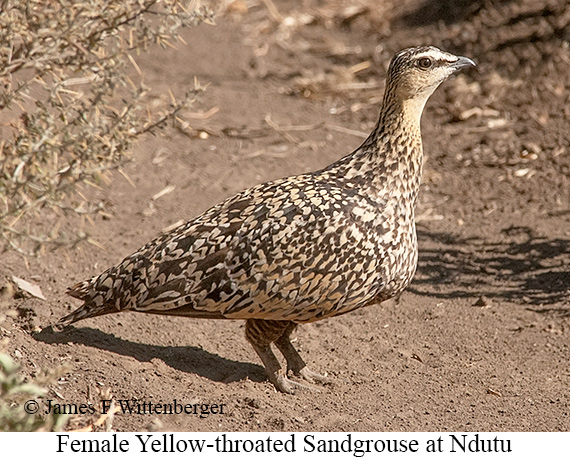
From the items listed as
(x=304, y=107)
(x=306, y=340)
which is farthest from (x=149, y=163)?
(x=306, y=340)

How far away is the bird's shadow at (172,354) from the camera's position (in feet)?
17.4

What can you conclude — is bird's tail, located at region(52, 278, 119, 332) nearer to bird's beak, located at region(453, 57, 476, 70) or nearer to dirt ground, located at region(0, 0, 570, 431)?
dirt ground, located at region(0, 0, 570, 431)

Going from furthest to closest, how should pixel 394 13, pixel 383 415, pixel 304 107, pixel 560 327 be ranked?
pixel 394 13 < pixel 304 107 < pixel 560 327 < pixel 383 415

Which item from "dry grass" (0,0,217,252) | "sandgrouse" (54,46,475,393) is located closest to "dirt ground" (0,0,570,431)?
"sandgrouse" (54,46,475,393)

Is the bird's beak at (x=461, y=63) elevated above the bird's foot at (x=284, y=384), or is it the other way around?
the bird's beak at (x=461, y=63)

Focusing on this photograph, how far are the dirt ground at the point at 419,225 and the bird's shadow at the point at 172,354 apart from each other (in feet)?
0.06

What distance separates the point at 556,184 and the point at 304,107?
3.21 metres

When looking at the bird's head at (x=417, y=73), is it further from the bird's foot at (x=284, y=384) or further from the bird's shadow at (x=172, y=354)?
the bird's shadow at (x=172, y=354)

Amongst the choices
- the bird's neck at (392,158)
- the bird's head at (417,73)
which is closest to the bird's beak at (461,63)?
the bird's head at (417,73)

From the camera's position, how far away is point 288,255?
15.9 ft

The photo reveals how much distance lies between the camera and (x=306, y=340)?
19.7 ft

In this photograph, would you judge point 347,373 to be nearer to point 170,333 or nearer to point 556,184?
point 170,333

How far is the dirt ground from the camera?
501cm

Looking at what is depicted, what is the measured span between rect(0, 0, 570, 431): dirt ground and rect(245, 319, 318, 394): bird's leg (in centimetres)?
9
